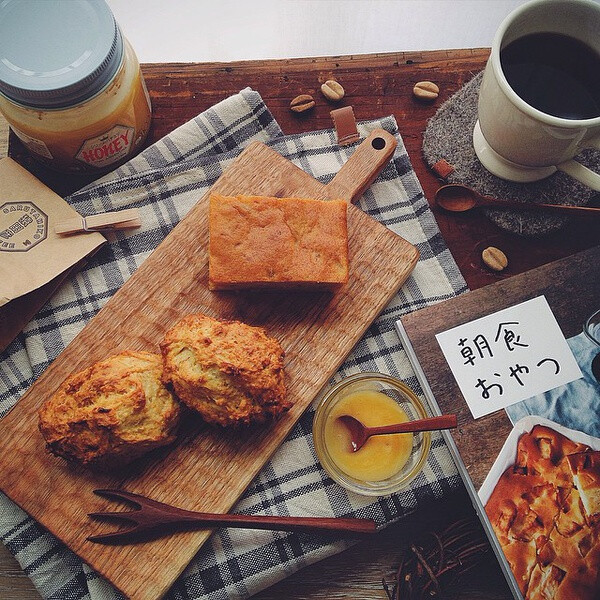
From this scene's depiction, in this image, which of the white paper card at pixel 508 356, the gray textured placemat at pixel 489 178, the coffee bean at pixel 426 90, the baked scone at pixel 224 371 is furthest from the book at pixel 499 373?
the coffee bean at pixel 426 90

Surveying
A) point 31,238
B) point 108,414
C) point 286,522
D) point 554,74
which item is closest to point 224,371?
point 108,414

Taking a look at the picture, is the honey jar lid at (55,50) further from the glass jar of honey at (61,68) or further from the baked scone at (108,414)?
the baked scone at (108,414)

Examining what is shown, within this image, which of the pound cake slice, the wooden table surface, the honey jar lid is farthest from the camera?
the wooden table surface

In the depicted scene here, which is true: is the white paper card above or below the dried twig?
above

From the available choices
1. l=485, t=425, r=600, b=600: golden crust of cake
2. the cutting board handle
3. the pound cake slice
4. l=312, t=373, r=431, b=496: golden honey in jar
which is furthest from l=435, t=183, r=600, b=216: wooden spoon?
l=485, t=425, r=600, b=600: golden crust of cake

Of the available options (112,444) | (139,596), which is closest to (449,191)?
(112,444)

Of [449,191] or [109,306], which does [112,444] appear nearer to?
[109,306]

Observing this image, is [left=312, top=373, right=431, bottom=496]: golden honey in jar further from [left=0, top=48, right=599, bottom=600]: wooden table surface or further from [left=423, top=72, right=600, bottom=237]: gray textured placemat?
[left=423, top=72, right=600, bottom=237]: gray textured placemat
